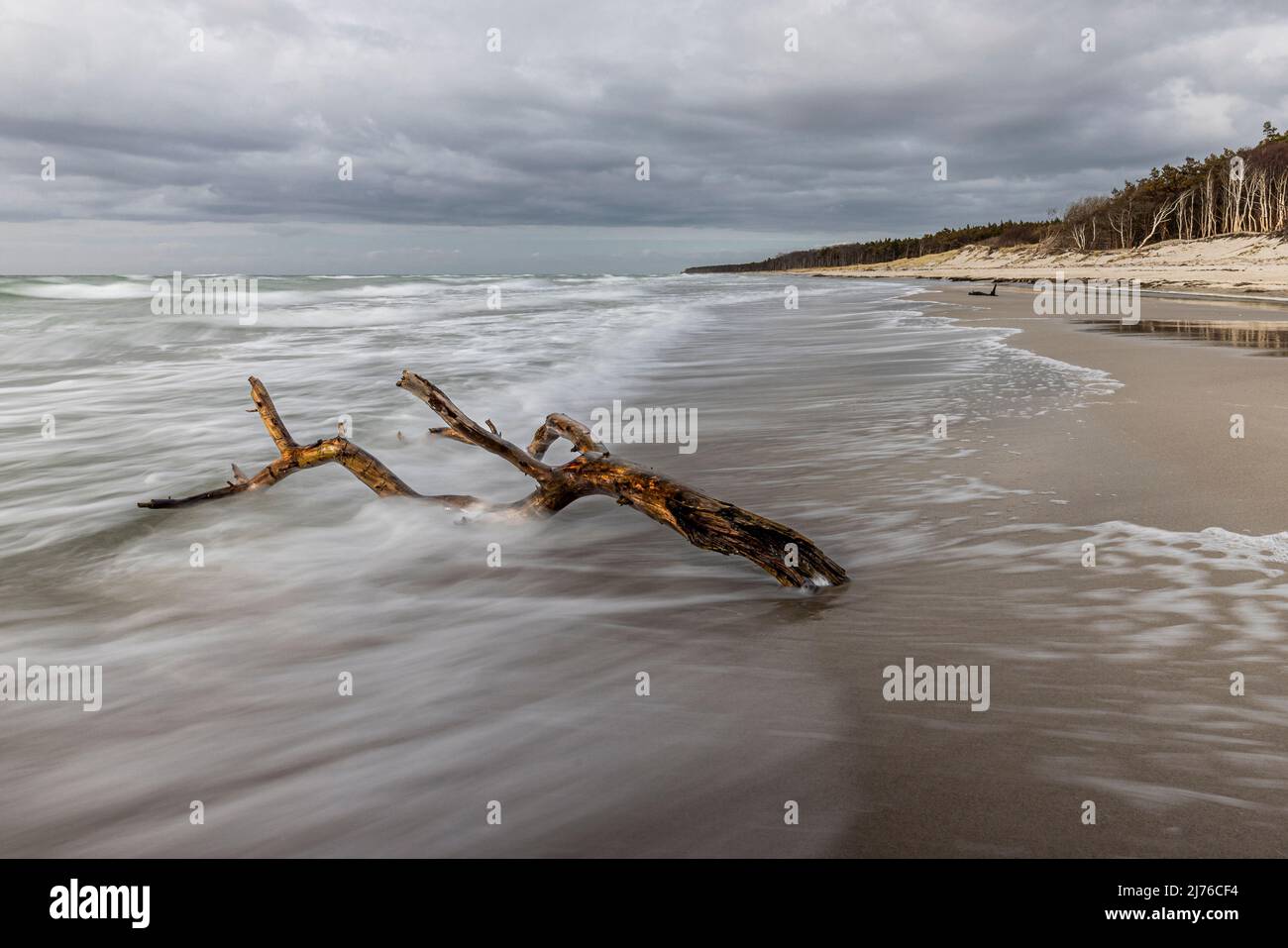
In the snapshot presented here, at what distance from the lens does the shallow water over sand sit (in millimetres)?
2301

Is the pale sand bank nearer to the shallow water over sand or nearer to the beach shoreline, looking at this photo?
the beach shoreline

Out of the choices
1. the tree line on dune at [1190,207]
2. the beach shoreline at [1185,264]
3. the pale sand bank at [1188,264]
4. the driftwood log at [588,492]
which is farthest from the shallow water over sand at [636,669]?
the tree line on dune at [1190,207]

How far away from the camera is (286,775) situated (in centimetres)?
266

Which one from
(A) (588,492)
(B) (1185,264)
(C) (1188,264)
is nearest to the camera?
(A) (588,492)

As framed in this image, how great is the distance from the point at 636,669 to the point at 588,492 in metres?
1.52

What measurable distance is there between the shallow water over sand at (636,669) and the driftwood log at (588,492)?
0.17 m

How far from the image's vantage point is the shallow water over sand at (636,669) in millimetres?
2301

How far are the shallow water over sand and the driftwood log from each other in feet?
0.56

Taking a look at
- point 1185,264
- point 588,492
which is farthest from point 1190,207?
point 588,492

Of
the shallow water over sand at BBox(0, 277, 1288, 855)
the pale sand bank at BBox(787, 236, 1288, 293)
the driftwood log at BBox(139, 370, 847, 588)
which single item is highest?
the pale sand bank at BBox(787, 236, 1288, 293)

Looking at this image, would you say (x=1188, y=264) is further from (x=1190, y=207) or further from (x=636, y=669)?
(x=636, y=669)

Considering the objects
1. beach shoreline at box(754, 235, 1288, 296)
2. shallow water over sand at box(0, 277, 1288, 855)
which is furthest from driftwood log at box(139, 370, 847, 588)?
beach shoreline at box(754, 235, 1288, 296)

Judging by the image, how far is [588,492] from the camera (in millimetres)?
4539
